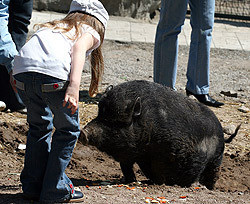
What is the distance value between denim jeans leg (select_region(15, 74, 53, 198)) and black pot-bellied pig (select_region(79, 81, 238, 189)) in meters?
0.42

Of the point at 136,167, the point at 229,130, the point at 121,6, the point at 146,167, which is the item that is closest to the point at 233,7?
the point at 121,6

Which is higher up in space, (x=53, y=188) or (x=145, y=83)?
(x=145, y=83)

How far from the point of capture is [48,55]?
279 centimetres

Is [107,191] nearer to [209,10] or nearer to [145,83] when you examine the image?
[145,83]

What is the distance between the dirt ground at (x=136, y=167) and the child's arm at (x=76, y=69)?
2.52 feet

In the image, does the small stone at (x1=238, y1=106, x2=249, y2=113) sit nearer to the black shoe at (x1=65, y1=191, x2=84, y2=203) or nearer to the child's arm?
the black shoe at (x1=65, y1=191, x2=84, y2=203)

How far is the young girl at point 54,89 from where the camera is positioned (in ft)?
9.11

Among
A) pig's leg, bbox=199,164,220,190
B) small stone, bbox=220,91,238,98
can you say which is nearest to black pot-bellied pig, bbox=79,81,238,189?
pig's leg, bbox=199,164,220,190

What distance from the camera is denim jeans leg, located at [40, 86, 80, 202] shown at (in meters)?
2.81

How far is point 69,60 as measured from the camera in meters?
2.83

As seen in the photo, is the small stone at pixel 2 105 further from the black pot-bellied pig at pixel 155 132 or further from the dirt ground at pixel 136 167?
the black pot-bellied pig at pixel 155 132

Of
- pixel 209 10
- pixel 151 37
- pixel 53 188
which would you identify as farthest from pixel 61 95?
pixel 151 37

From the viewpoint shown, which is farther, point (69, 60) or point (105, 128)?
point (105, 128)

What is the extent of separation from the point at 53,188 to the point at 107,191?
60 cm
